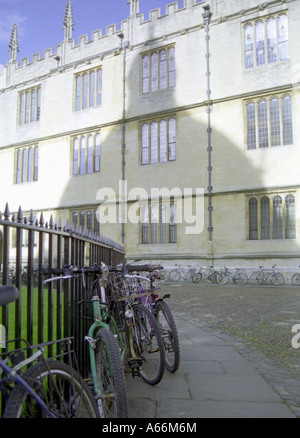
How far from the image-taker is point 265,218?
15484mm

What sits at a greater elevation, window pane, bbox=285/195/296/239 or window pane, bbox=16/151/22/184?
window pane, bbox=16/151/22/184

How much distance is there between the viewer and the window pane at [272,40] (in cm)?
1581

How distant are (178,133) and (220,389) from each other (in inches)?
604

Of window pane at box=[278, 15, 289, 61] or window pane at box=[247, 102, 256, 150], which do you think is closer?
window pane at box=[278, 15, 289, 61]

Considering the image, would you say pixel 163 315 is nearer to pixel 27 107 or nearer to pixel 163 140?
pixel 163 140

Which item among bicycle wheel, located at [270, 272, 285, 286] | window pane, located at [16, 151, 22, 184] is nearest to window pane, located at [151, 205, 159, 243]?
bicycle wheel, located at [270, 272, 285, 286]

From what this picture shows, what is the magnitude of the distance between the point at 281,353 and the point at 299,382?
1095 millimetres

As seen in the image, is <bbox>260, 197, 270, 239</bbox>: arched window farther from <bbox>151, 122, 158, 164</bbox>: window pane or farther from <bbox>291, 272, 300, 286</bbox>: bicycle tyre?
<bbox>151, 122, 158, 164</bbox>: window pane

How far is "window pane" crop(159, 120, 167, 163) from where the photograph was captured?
704 inches

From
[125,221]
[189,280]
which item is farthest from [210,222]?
[125,221]

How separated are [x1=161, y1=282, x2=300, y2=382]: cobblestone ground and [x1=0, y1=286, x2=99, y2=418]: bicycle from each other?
242 cm

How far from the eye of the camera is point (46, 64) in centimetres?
2205

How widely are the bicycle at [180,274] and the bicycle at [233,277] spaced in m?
1.14

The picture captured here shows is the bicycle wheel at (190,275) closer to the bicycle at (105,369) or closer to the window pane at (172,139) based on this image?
the window pane at (172,139)
